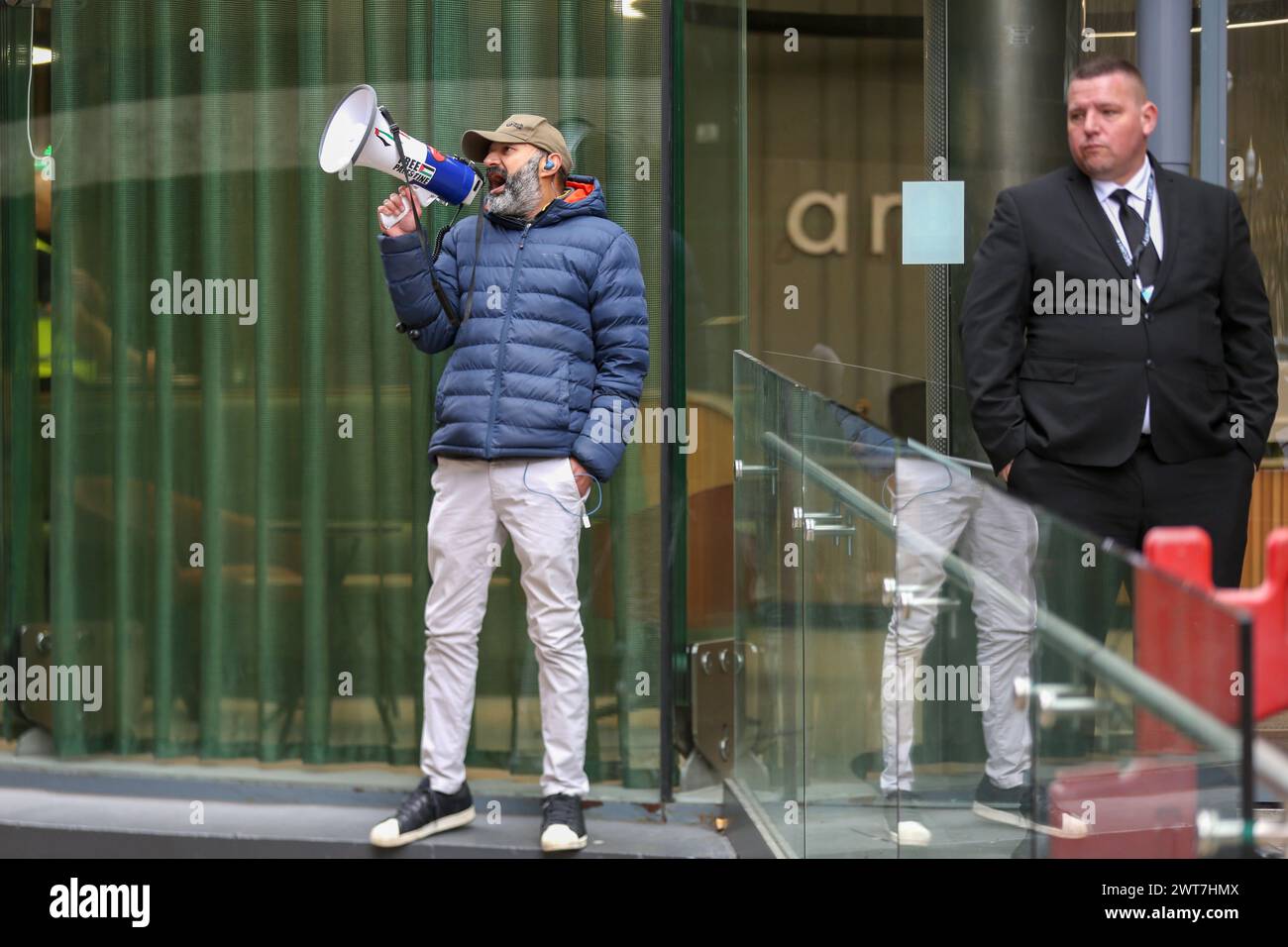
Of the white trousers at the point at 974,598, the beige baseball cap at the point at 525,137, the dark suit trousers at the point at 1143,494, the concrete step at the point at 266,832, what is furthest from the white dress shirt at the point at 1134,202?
the concrete step at the point at 266,832

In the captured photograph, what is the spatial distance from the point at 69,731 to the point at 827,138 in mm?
3498

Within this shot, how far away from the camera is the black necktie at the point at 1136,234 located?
399cm

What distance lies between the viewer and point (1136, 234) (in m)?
4.02

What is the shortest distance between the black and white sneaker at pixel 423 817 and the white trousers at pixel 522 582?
0.14 ft

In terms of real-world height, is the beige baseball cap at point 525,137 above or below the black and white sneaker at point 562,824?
above

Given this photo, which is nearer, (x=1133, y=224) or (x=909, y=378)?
(x=1133, y=224)

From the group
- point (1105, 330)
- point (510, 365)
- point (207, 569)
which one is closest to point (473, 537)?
point (510, 365)

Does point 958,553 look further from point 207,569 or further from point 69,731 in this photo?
point 69,731

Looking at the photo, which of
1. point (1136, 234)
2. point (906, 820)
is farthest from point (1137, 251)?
point (906, 820)

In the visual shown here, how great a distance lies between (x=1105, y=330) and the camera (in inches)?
156

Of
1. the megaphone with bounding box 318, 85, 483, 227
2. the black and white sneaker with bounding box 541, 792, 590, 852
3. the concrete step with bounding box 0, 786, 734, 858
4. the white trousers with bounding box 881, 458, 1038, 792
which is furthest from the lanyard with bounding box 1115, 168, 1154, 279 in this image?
the black and white sneaker with bounding box 541, 792, 590, 852

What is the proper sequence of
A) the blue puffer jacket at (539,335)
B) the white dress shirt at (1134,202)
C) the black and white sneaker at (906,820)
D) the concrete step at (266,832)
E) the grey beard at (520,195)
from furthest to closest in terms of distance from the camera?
the concrete step at (266,832), the grey beard at (520,195), the blue puffer jacket at (539,335), the white dress shirt at (1134,202), the black and white sneaker at (906,820)

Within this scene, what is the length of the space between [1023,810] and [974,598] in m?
0.37

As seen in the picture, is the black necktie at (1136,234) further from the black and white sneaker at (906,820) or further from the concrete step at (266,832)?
the concrete step at (266,832)
